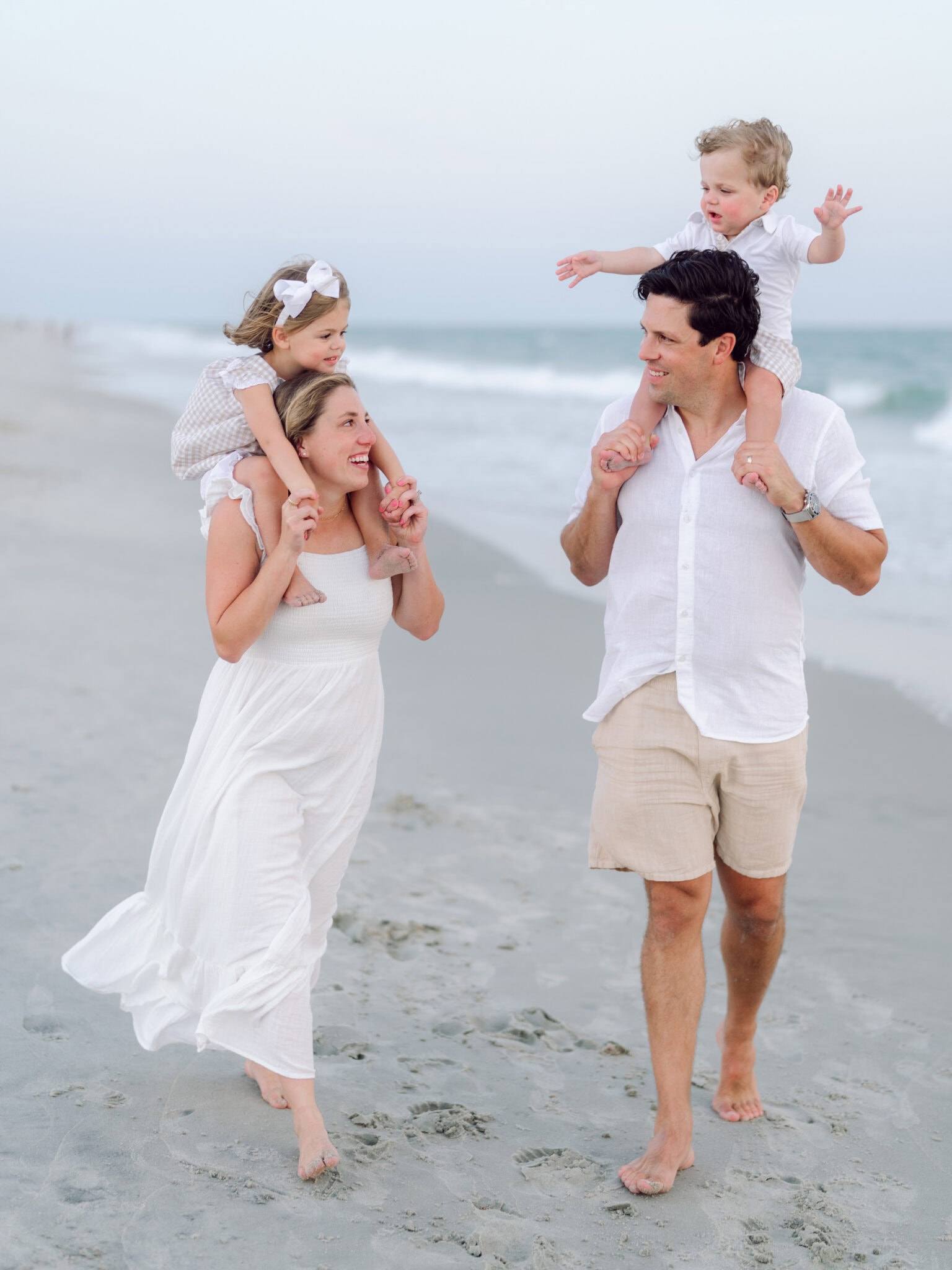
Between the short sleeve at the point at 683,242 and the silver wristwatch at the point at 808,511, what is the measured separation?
0.87 metres

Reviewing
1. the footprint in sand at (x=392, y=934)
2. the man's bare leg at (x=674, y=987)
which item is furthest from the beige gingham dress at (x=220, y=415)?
the footprint in sand at (x=392, y=934)

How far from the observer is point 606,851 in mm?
3240

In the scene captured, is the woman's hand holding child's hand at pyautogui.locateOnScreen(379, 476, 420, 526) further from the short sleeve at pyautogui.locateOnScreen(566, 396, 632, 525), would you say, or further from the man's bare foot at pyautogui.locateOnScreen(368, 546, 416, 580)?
the short sleeve at pyautogui.locateOnScreen(566, 396, 632, 525)

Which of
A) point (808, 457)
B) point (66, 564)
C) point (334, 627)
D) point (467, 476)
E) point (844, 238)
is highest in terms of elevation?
point (844, 238)

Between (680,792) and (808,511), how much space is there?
751mm

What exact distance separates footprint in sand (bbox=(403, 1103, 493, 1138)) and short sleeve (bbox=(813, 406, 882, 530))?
5.81 feet

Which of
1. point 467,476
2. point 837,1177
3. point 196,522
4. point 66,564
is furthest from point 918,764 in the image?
point 467,476

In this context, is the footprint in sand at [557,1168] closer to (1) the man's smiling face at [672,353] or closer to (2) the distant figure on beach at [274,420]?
(2) the distant figure on beach at [274,420]

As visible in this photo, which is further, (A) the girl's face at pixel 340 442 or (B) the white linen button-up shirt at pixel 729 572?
(B) the white linen button-up shirt at pixel 729 572

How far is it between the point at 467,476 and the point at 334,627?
40.7 feet

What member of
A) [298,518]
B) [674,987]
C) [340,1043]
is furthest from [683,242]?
[340,1043]

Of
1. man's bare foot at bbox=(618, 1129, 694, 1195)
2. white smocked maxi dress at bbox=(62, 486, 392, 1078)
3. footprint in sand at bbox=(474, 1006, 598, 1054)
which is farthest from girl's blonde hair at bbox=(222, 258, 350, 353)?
man's bare foot at bbox=(618, 1129, 694, 1195)

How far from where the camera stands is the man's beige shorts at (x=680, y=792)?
3.15m

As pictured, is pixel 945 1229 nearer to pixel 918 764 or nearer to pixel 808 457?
pixel 808 457
